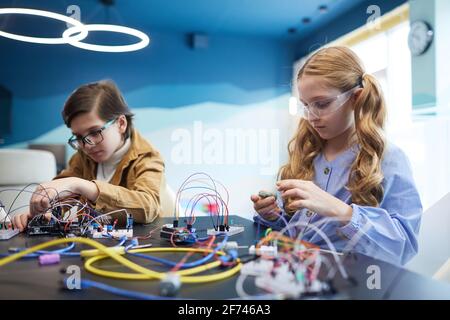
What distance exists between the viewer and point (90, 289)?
0.42 meters

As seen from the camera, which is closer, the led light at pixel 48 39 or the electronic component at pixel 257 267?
the electronic component at pixel 257 267

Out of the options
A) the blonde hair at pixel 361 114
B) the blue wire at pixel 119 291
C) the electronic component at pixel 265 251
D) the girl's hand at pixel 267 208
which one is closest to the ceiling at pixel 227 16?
the blonde hair at pixel 361 114

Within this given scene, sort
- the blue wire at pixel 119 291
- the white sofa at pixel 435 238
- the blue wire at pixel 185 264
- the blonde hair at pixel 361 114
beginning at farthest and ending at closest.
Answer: the white sofa at pixel 435 238 → the blonde hair at pixel 361 114 → the blue wire at pixel 185 264 → the blue wire at pixel 119 291

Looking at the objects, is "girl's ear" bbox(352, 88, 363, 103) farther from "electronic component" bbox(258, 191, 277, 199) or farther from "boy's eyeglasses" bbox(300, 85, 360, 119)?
"electronic component" bbox(258, 191, 277, 199)

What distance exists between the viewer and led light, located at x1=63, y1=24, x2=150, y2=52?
1188 millimetres

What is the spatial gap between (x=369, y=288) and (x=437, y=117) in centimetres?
A: 146

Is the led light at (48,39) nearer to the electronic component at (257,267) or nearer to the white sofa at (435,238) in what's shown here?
the electronic component at (257,267)

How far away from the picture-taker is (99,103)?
3.69 feet

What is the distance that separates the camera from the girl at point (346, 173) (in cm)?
69

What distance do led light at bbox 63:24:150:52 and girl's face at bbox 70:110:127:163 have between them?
29 cm

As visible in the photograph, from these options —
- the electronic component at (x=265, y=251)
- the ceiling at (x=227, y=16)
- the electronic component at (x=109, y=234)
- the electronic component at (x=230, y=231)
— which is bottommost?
the electronic component at (x=230, y=231)

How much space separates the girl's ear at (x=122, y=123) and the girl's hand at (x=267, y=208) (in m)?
0.54
